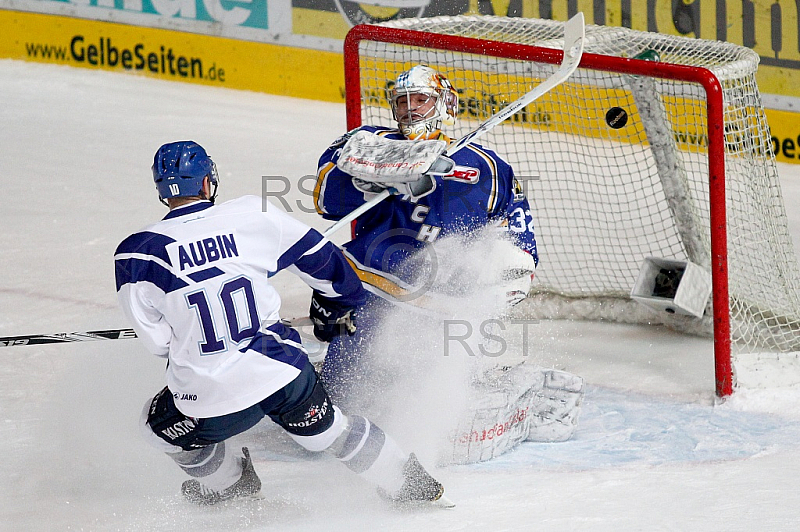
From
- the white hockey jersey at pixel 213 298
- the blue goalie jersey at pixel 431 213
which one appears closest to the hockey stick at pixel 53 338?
the white hockey jersey at pixel 213 298

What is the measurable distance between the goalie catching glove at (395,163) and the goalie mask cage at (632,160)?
664mm

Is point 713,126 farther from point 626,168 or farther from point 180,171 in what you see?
point 180,171

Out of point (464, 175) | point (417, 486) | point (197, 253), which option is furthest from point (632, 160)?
point (197, 253)

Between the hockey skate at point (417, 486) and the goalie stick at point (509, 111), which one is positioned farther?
the goalie stick at point (509, 111)

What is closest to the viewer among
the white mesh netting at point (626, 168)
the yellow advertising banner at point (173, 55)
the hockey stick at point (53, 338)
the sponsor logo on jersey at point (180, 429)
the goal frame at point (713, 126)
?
the sponsor logo on jersey at point (180, 429)

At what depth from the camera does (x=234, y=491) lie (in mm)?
2494

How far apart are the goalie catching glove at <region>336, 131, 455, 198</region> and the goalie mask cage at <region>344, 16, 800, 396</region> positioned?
→ 0.66m

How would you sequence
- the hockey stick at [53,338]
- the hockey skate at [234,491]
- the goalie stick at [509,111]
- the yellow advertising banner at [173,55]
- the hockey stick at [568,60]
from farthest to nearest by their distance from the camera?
1. the yellow advertising banner at [173,55]
2. the hockey stick at [568,60]
3. the goalie stick at [509,111]
4. the hockey stick at [53,338]
5. the hockey skate at [234,491]

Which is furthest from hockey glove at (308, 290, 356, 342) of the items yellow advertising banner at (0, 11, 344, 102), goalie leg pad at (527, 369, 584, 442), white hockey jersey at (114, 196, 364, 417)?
yellow advertising banner at (0, 11, 344, 102)

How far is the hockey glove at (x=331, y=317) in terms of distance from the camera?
2.51 metres

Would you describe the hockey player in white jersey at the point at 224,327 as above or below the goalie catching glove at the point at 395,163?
below

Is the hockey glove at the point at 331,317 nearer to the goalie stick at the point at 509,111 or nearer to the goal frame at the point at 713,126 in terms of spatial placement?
the goalie stick at the point at 509,111

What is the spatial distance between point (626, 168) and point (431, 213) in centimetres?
179

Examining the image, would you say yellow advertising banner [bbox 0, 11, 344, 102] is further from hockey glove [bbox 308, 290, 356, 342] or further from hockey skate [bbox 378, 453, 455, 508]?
hockey skate [bbox 378, 453, 455, 508]
